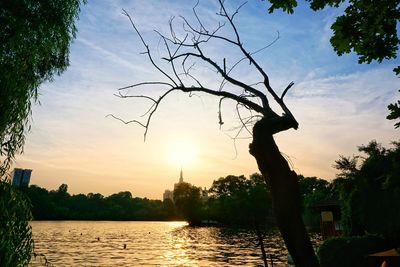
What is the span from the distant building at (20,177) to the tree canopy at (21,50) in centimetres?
Answer: 39

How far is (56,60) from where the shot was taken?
10609 mm

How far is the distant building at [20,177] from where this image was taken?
877cm

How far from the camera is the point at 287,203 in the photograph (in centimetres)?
333

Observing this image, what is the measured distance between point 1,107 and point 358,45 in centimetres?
776

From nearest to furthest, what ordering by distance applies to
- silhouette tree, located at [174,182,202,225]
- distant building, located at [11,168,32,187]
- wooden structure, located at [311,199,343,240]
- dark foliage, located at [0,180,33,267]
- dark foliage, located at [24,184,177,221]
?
dark foliage, located at [0,180,33,267], distant building, located at [11,168,32,187], wooden structure, located at [311,199,343,240], silhouette tree, located at [174,182,202,225], dark foliage, located at [24,184,177,221]

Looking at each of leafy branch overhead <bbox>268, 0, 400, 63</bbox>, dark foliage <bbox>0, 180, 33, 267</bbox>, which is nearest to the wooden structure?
dark foliage <bbox>0, 180, 33, 267</bbox>

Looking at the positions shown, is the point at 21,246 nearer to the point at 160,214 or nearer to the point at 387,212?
the point at 387,212

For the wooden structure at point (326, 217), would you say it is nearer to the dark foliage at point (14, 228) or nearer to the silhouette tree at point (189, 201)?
the dark foliage at point (14, 228)

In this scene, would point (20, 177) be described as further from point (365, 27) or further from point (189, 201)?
point (189, 201)

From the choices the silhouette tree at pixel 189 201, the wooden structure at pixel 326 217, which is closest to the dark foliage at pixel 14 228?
the wooden structure at pixel 326 217

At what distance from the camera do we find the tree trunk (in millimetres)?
3322

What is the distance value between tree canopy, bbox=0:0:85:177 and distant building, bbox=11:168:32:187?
1.29 ft

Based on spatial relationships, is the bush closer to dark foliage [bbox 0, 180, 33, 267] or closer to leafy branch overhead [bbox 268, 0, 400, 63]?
dark foliage [bbox 0, 180, 33, 267]

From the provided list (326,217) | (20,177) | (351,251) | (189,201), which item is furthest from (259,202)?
(20,177)
